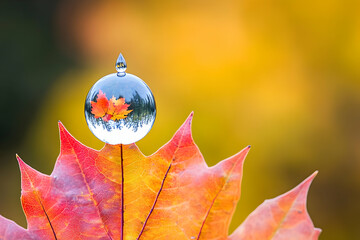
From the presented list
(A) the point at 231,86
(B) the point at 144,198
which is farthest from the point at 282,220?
(A) the point at 231,86

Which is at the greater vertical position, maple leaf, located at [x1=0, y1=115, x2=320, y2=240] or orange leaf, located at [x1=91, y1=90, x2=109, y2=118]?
orange leaf, located at [x1=91, y1=90, x2=109, y2=118]

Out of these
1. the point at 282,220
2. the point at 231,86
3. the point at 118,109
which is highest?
the point at 231,86

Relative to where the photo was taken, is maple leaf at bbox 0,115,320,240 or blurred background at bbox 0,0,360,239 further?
blurred background at bbox 0,0,360,239

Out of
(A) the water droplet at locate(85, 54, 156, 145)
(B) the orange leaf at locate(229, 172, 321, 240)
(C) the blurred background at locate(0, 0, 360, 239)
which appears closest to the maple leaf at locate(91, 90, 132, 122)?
(A) the water droplet at locate(85, 54, 156, 145)

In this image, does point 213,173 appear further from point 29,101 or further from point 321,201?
point 29,101

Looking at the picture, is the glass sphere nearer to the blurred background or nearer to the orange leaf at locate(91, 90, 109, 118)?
the orange leaf at locate(91, 90, 109, 118)

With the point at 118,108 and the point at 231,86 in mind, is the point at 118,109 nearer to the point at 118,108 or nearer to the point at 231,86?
the point at 118,108

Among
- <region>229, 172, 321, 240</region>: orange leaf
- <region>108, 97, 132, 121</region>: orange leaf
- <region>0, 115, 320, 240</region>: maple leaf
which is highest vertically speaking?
<region>108, 97, 132, 121</region>: orange leaf
